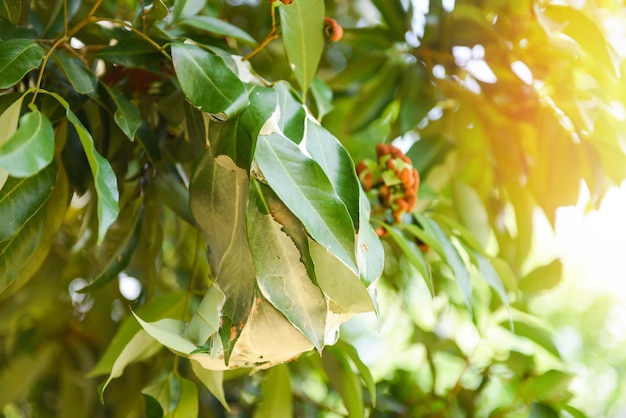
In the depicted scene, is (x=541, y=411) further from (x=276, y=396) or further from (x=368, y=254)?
(x=368, y=254)

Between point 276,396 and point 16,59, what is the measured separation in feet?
1.42

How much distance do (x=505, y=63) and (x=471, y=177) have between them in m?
0.21

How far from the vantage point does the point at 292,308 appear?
1.62 ft

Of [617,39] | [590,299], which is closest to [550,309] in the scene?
[590,299]

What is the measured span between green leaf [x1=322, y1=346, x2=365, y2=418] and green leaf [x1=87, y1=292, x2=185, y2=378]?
172 mm

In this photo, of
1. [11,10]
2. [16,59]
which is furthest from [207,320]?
[11,10]

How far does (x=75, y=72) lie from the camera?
607 mm

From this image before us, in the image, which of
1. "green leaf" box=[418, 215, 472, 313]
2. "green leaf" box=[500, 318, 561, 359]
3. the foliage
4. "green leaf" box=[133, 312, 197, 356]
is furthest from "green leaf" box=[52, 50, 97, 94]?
"green leaf" box=[500, 318, 561, 359]

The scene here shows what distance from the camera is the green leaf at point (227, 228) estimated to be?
0.52m

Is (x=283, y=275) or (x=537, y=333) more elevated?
(x=283, y=275)

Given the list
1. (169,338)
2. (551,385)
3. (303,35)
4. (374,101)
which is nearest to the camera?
(169,338)

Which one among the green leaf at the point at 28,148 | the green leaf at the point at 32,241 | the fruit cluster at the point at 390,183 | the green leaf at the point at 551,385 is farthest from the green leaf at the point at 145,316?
the green leaf at the point at 551,385

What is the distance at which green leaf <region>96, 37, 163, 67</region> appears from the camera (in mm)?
655

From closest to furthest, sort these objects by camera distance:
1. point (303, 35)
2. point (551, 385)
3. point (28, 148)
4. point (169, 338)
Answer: point (28, 148) → point (169, 338) → point (303, 35) → point (551, 385)
